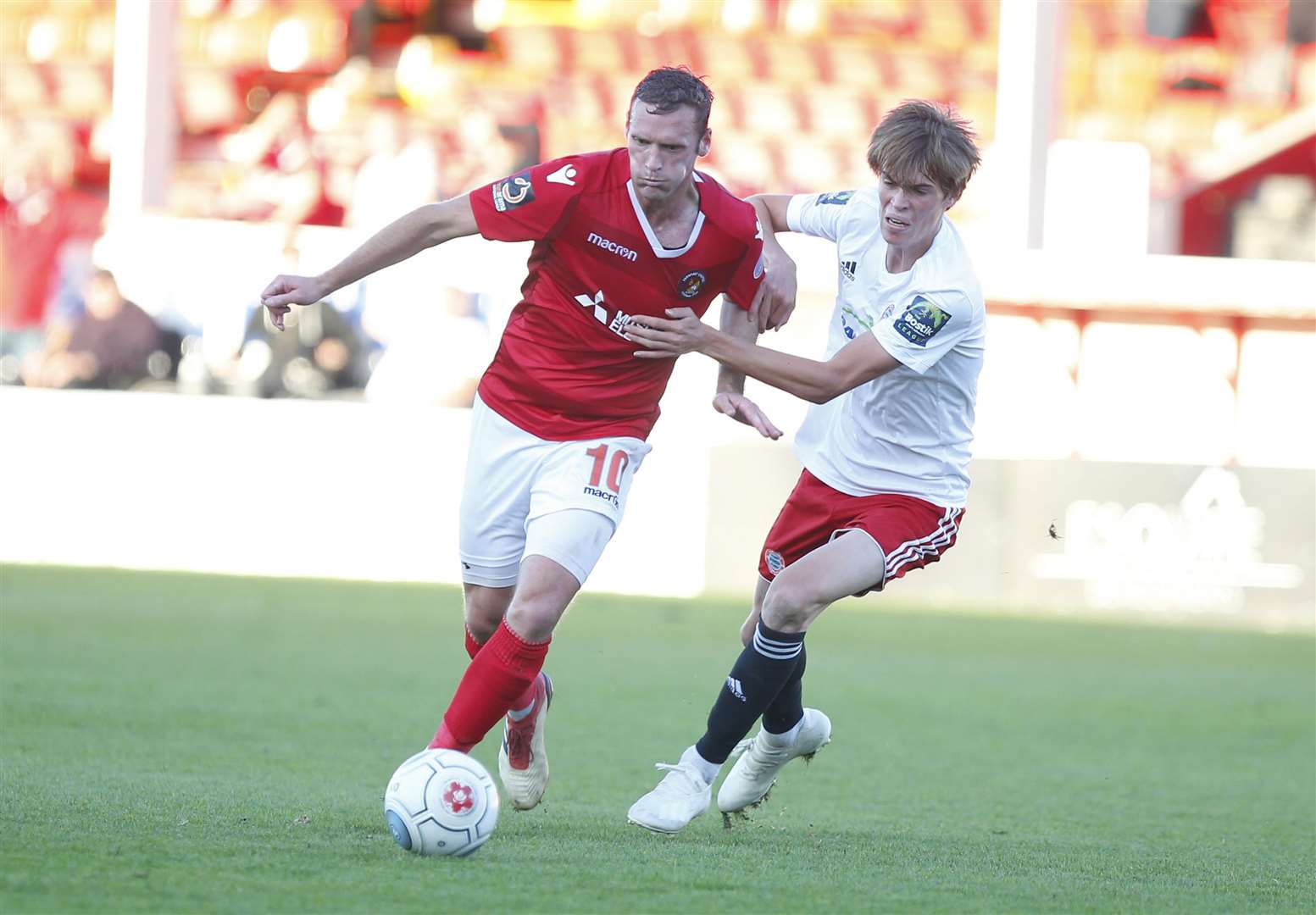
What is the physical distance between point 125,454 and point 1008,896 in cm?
956

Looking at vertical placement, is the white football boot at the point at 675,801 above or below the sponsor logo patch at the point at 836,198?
below

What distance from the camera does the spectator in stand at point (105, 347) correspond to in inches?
537

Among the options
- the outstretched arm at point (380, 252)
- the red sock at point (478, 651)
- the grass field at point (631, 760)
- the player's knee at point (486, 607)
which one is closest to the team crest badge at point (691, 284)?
the outstretched arm at point (380, 252)

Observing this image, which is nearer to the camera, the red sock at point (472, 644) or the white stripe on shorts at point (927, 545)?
the white stripe on shorts at point (927, 545)

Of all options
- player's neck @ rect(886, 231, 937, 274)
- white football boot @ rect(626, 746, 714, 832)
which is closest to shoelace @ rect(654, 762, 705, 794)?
white football boot @ rect(626, 746, 714, 832)

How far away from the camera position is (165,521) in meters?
12.8

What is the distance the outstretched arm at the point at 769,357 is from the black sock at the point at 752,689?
67 centimetres

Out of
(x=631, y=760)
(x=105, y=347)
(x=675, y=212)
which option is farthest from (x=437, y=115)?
(x=675, y=212)

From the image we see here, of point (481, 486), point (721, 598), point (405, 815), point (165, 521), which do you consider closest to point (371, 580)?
point (165, 521)

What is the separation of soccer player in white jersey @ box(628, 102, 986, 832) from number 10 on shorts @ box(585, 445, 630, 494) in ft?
1.12

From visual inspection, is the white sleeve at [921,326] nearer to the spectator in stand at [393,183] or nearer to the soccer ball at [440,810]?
the soccer ball at [440,810]

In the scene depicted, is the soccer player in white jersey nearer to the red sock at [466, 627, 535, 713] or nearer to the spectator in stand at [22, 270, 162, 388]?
the red sock at [466, 627, 535, 713]

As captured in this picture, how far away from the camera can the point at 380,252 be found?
484 centimetres

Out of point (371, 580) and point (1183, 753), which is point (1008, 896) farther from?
point (371, 580)
